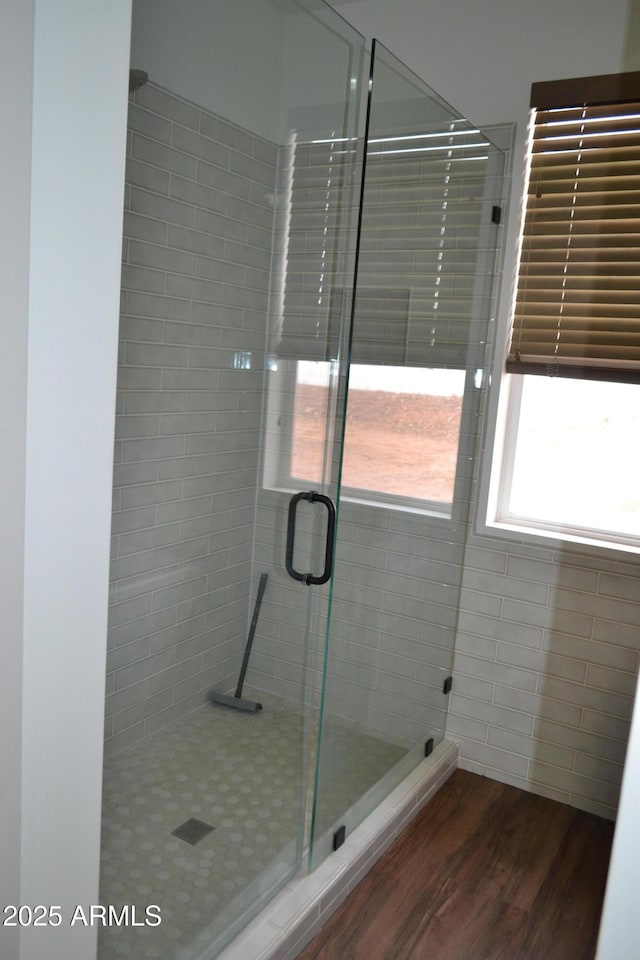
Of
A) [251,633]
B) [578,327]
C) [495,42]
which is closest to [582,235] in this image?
[578,327]

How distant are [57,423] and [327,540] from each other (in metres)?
0.88

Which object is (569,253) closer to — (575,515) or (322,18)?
(575,515)

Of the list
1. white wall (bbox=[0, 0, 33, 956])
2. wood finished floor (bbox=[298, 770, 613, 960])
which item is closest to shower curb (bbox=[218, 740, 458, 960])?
wood finished floor (bbox=[298, 770, 613, 960])

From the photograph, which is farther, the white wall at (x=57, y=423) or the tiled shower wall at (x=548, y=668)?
Answer: the tiled shower wall at (x=548, y=668)

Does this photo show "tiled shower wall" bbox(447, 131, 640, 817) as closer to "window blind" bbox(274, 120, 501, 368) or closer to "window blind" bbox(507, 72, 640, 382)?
"window blind" bbox(507, 72, 640, 382)

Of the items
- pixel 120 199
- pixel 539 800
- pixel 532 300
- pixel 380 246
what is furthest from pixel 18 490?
pixel 539 800

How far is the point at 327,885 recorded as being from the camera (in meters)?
2.04

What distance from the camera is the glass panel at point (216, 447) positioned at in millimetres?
1425

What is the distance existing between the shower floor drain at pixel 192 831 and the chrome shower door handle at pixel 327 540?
0.61m

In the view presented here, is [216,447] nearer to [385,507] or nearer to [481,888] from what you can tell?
[385,507]

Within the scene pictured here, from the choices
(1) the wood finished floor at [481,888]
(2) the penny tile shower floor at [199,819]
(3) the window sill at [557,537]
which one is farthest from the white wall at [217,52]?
(1) the wood finished floor at [481,888]

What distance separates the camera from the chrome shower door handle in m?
1.83

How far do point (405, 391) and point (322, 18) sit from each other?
1002 millimetres

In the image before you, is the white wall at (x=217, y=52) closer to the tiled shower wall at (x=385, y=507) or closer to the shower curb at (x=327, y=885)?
the tiled shower wall at (x=385, y=507)
